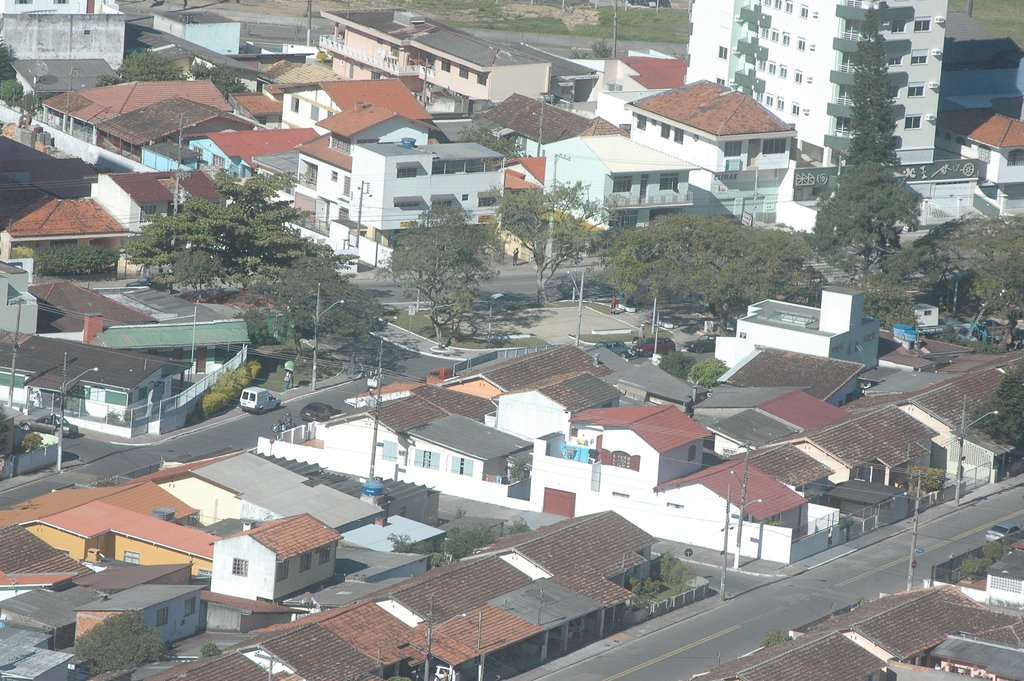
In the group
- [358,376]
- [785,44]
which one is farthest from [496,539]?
[785,44]

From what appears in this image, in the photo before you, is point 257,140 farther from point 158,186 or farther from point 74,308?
point 74,308

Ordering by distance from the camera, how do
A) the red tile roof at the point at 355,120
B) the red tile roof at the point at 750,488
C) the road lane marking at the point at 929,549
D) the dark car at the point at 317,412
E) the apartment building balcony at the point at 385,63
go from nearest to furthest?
the road lane marking at the point at 929,549 < the red tile roof at the point at 750,488 < the dark car at the point at 317,412 < the red tile roof at the point at 355,120 < the apartment building balcony at the point at 385,63

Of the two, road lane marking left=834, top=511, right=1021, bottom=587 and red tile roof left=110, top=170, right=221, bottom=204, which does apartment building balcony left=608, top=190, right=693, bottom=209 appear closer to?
red tile roof left=110, top=170, right=221, bottom=204

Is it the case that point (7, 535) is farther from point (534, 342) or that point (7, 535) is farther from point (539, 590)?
point (534, 342)

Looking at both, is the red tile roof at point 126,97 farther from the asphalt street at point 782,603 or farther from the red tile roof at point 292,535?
the asphalt street at point 782,603

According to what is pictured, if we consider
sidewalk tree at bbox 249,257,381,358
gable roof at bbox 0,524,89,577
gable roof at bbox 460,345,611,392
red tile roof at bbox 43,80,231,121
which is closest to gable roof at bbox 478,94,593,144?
red tile roof at bbox 43,80,231,121

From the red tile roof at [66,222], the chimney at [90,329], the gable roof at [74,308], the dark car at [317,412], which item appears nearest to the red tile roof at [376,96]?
the red tile roof at [66,222]
